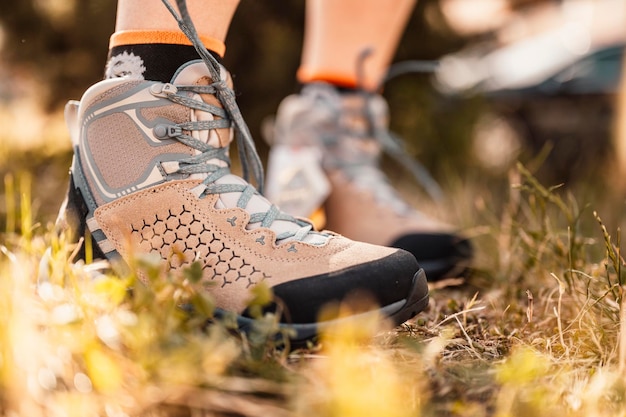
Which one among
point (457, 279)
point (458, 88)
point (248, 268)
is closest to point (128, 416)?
point (248, 268)

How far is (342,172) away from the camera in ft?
5.17

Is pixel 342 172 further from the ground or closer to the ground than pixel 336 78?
closer to the ground

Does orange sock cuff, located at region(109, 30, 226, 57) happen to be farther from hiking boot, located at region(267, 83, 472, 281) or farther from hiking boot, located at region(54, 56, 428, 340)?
hiking boot, located at region(267, 83, 472, 281)

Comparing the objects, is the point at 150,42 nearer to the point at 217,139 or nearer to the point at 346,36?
the point at 217,139

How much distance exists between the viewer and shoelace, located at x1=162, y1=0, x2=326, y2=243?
0.90 metres

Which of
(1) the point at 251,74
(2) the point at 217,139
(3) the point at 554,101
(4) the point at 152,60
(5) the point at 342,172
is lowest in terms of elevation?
(3) the point at 554,101

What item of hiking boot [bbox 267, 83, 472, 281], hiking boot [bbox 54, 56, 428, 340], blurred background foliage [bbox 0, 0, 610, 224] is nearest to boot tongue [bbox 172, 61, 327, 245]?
hiking boot [bbox 54, 56, 428, 340]

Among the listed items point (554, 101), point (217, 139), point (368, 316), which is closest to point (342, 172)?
point (217, 139)

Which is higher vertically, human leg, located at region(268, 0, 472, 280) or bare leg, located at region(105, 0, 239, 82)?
bare leg, located at region(105, 0, 239, 82)

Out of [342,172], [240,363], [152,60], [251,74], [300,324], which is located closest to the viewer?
[240,363]

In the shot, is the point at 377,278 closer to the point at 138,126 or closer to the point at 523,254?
the point at 138,126

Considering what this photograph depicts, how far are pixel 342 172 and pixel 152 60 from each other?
2.41 ft

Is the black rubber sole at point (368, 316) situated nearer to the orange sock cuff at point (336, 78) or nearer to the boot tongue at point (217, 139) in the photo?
the boot tongue at point (217, 139)

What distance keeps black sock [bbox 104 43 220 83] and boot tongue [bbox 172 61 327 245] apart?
15 mm
